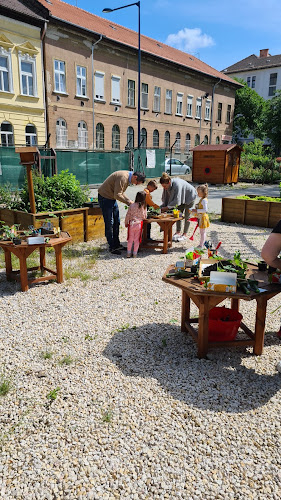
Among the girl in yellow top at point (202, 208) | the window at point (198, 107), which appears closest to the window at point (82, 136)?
the window at point (198, 107)

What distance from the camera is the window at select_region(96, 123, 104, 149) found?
27906mm

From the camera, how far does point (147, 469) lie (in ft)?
8.30

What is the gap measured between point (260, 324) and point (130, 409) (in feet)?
4.88

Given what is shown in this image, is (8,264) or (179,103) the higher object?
(179,103)

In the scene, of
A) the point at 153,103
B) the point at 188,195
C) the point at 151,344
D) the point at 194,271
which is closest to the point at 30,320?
the point at 151,344

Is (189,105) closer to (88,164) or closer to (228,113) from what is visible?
(228,113)

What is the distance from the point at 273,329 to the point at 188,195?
14.4 feet

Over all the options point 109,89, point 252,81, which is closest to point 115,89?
point 109,89

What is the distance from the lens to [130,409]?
311 cm

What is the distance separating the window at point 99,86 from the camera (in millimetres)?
27103

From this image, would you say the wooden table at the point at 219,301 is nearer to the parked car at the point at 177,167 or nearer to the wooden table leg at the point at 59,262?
the wooden table leg at the point at 59,262

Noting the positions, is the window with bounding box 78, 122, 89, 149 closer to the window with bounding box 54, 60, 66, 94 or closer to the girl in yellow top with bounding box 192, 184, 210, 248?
the window with bounding box 54, 60, 66, 94

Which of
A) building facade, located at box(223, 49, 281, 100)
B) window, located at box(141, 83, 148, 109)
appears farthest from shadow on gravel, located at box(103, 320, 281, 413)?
building facade, located at box(223, 49, 281, 100)

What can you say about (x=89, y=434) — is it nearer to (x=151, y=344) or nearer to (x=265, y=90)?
(x=151, y=344)
